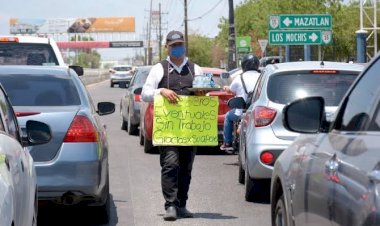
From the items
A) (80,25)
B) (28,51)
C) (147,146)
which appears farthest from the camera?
(80,25)

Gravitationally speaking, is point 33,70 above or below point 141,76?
above

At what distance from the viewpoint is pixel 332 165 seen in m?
4.58

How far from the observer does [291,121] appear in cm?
541

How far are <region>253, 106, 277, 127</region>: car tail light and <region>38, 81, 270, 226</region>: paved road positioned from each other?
929mm

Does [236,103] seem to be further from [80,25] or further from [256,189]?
[80,25]

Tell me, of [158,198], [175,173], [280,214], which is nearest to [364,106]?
[280,214]

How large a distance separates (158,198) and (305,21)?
19610 mm

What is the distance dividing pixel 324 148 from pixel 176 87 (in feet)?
14.5

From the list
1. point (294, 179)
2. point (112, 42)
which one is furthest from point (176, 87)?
point (112, 42)

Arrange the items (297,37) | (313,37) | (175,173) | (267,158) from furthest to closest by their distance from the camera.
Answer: (297,37) → (313,37) → (267,158) → (175,173)

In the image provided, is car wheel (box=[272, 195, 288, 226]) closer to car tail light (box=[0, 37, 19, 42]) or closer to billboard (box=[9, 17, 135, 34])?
car tail light (box=[0, 37, 19, 42])

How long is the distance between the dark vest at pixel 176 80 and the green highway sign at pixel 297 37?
1953cm

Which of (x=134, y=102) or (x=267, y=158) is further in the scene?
(x=134, y=102)

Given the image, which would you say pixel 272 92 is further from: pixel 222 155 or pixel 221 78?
pixel 221 78
